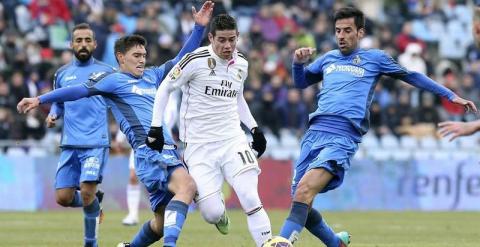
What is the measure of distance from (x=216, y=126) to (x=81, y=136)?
346 centimetres

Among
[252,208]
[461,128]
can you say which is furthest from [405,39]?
[461,128]

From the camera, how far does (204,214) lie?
12.1 meters

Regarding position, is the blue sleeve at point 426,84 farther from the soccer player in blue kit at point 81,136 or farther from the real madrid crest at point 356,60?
the soccer player in blue kit at point 81,136

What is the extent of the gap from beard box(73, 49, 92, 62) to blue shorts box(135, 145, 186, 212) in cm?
335

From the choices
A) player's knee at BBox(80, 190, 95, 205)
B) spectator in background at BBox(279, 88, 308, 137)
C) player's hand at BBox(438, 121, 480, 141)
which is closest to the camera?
player's hand at BBox(438, 121, 480, 141)

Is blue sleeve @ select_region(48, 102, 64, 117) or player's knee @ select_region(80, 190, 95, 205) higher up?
blue sleeve @ select_region(48, 102, 64, 117)

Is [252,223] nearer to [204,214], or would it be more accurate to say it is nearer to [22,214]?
[204,214]

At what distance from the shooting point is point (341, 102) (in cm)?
1293

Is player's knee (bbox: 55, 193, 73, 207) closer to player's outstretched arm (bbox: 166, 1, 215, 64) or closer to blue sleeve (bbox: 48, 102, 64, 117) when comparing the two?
blue sleeve (bbox: 48, 102, 64, 117)

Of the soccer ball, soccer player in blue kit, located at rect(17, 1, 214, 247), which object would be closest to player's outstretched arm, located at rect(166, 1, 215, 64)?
soccer player in blue kit, located at rect(17, 1, 214, 247)

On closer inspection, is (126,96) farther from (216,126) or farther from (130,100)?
(216,126)

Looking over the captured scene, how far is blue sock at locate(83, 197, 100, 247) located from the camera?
567 inches

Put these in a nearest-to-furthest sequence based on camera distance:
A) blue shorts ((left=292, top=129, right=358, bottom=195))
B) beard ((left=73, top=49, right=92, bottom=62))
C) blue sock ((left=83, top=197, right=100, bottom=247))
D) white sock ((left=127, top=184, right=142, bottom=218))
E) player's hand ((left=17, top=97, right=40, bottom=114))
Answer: player's hand ((left=17, top=97, right=40, bottom=114)), blue shorts ((left=292, top=129, right=358, bottom=195)), blue sock ((left=83, top=197, right=100, bottom=247)), beard ((left=73, top=49, right=92, bottom=62)), white sock ((left=127, top=184, right=142, bottom=218))

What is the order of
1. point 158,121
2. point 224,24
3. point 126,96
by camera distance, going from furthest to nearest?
point 126,96
point 224,24
point 158,121
